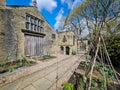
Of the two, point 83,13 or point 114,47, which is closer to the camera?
point 114,47

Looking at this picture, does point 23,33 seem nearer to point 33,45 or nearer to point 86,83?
point 33,45

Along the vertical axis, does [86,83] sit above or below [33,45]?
below

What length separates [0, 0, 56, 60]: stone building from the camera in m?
8.00

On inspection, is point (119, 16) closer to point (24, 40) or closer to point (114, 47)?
point (114, 47)

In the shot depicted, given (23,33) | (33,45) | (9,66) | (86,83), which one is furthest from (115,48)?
(23,33)

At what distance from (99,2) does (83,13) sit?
4.66m

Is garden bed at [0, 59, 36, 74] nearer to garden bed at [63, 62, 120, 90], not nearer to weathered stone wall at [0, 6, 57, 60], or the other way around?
weathered stone wall at [0, 6, 57, 60]

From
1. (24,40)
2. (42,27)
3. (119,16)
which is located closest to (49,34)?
(42,27)

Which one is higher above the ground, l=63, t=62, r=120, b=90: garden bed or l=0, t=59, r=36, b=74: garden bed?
l=0, t=59, r=36, b=74: garden bed

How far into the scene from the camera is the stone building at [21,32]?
315 inches

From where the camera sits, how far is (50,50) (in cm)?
1520

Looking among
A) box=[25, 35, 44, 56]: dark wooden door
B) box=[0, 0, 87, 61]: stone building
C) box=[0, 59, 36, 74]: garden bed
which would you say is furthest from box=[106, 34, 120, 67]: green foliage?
box=[25, 35, 44, 56]: dark wooden door

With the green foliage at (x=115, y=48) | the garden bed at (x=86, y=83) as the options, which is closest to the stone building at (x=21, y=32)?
the garden bed at (x=86, y=83)

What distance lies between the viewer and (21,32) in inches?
381
